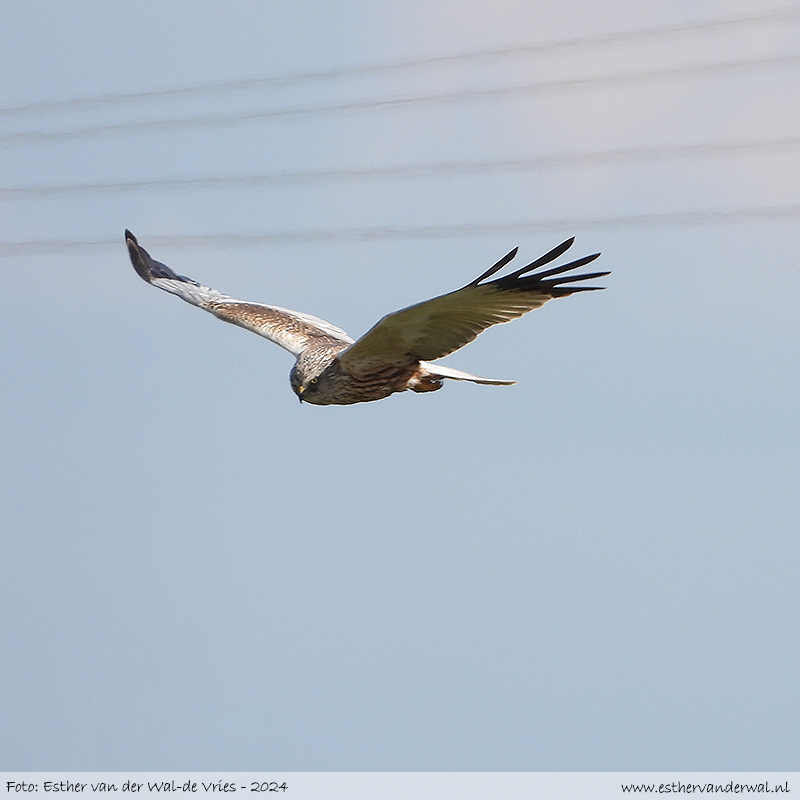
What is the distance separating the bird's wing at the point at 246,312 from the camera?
11898 millimetres

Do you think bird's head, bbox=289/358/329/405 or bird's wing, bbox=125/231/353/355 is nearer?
bird's head, bbox=289/358/329/405

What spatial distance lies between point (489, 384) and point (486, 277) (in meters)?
1.90

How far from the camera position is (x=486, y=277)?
9125mm

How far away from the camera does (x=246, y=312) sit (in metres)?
12.6

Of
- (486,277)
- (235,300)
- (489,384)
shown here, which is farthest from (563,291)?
(235,300)

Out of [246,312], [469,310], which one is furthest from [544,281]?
[246,312]

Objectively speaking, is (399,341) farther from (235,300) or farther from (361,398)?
(235,300)

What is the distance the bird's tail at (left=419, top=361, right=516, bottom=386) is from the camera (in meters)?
10.6

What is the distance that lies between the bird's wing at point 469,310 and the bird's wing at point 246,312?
1.76 meters

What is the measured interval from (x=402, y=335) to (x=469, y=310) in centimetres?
51

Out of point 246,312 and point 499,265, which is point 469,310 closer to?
point 499,265

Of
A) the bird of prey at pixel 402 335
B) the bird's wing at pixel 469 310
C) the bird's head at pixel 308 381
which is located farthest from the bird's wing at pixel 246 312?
the bird's wing at pixel 469 310

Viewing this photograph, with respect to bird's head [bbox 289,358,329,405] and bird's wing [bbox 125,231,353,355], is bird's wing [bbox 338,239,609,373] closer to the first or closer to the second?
bird's head [bbox 289,358,329,405]

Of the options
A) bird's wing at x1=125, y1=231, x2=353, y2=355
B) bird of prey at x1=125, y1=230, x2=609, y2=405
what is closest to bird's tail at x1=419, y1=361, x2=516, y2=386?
bird of prey at x1=125, y1=230, x2=609, y2=405
